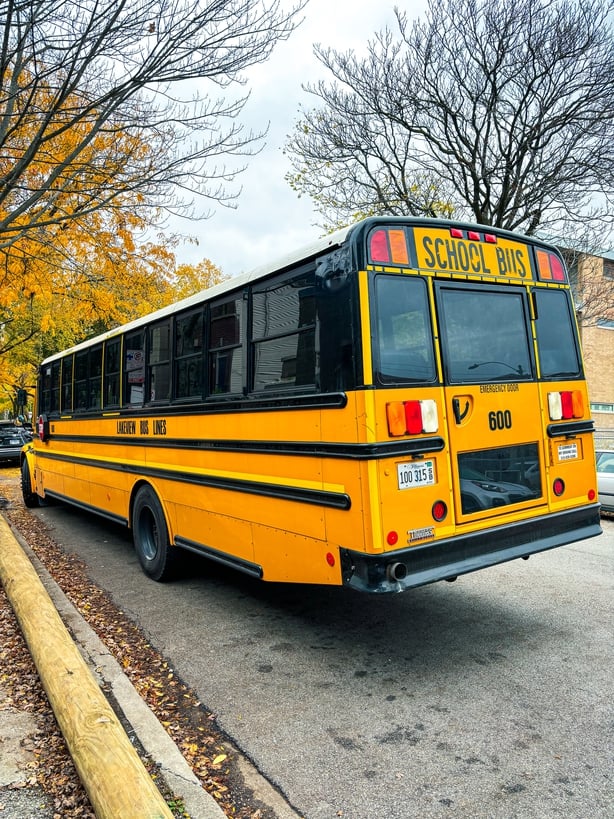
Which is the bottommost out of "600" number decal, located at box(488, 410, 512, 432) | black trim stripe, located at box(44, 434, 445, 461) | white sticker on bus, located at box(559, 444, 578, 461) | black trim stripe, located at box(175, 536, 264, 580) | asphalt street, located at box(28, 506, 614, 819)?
asphalt street, located at box(28, 506, 614, 819)

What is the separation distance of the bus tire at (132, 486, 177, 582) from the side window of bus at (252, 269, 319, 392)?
234cm

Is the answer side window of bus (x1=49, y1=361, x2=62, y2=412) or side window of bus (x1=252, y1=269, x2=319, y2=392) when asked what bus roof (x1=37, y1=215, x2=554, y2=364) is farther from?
side window of bus (x1=49, y1=361, x2=62, y2=412)

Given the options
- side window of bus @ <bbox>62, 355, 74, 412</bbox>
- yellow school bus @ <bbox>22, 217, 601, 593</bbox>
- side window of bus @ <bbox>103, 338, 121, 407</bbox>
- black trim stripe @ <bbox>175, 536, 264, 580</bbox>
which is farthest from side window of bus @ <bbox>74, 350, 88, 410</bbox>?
black trim stripe @ <bbox>175, 536, 264, 580</bbox>

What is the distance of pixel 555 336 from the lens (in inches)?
188

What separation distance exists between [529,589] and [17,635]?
14.3 feet

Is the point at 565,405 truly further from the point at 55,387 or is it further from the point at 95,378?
the point at 55,387

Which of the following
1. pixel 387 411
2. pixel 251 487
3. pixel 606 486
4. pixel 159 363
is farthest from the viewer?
pixel 606 486

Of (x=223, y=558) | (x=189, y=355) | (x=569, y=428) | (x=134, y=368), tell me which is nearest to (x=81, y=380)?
(x=134, y=368)

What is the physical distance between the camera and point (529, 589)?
Result: 5652 mm

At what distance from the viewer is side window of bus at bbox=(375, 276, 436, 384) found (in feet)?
12.3

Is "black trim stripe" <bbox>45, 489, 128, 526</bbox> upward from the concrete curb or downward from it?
upward

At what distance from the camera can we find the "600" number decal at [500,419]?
13.7ft

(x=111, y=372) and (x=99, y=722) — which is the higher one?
(x=111, y=372)

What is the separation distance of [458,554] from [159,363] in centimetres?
367
